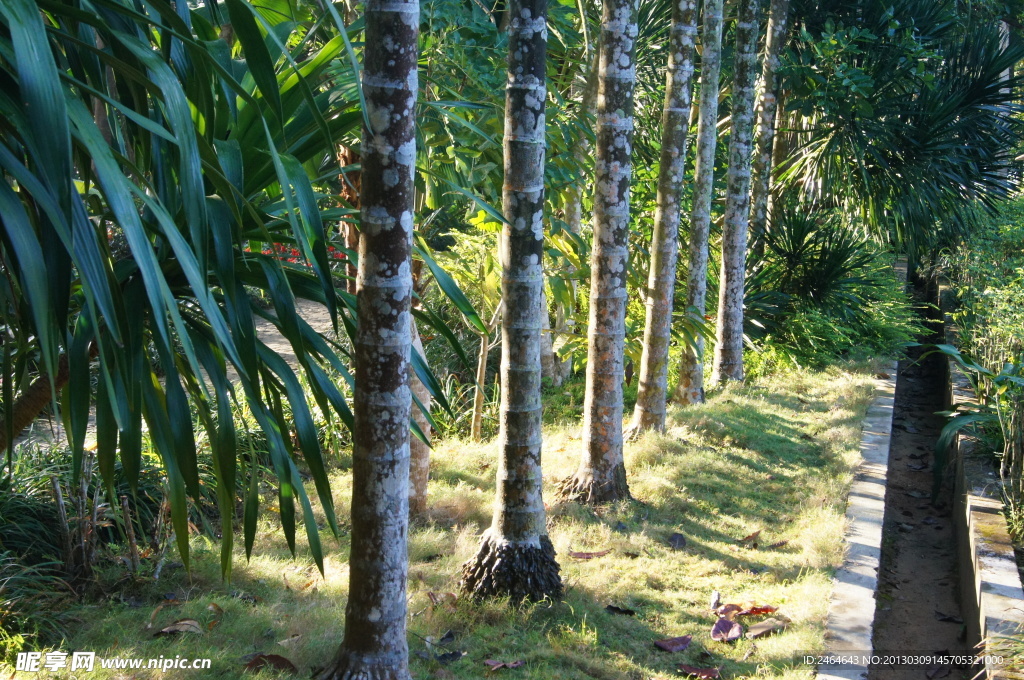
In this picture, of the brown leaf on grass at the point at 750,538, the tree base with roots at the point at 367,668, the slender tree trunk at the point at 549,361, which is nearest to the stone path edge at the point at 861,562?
the brown leaf on grass at the point at 750,538

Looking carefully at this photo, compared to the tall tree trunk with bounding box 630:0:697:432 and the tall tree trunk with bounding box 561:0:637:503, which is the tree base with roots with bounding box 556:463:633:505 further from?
the tall tree trunk with bounding box 630:0:697:432

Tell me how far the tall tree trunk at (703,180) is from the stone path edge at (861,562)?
174cm

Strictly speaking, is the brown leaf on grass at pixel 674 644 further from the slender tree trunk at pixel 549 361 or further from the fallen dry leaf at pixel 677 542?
the slender tree trunk at pixel 549 361

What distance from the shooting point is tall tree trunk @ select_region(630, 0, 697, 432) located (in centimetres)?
666

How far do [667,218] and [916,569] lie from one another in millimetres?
3160

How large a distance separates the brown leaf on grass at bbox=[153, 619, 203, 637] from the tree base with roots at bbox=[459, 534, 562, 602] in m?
1.33

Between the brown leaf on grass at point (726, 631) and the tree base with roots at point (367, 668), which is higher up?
the tree base with roots at point (367, 668)

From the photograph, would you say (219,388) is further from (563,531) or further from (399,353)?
(563,531)

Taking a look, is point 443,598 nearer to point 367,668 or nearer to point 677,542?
point 367,668

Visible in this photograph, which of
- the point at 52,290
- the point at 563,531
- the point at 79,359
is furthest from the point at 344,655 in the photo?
the point at 563,531

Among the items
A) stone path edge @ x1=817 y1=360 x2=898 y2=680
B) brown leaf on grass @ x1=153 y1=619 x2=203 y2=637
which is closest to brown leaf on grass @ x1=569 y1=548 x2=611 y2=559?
stone path edge @ x1=817 y1=360 x2=898 y2=680

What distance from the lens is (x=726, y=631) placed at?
4.21 metres

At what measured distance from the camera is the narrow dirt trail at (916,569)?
4.62 meters

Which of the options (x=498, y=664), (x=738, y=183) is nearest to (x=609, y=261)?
(x=498, y=664)
